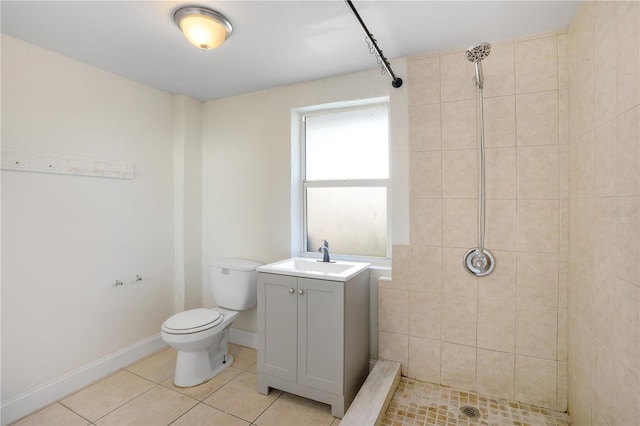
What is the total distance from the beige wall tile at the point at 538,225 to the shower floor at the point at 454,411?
929 millimetres

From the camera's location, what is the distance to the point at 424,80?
6.70 ft

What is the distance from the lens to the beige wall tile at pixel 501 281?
6.06ft

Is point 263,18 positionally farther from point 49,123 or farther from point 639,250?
point 639,250

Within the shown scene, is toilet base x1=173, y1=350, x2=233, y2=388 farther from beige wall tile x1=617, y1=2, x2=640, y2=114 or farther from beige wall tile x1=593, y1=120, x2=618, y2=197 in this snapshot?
beige wall tile x1=617, y1=2, x2=640, y2=114

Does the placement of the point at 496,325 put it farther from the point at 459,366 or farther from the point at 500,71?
the point at 500,71

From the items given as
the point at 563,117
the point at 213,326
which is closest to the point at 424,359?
the point at 213,326

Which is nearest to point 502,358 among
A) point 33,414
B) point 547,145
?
point 547,145

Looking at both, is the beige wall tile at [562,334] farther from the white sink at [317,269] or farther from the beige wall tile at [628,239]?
the white sink at [317,269]

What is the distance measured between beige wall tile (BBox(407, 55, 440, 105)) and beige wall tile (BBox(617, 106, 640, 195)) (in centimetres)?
102

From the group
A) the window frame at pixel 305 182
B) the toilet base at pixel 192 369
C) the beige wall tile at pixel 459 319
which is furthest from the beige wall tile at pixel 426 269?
the toilet base at pixel 192 369

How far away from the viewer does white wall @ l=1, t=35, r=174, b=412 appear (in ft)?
5.94

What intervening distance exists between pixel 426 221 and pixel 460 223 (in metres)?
0.21

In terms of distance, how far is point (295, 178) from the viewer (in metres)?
2.60

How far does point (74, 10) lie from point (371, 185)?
2027 millimetres
